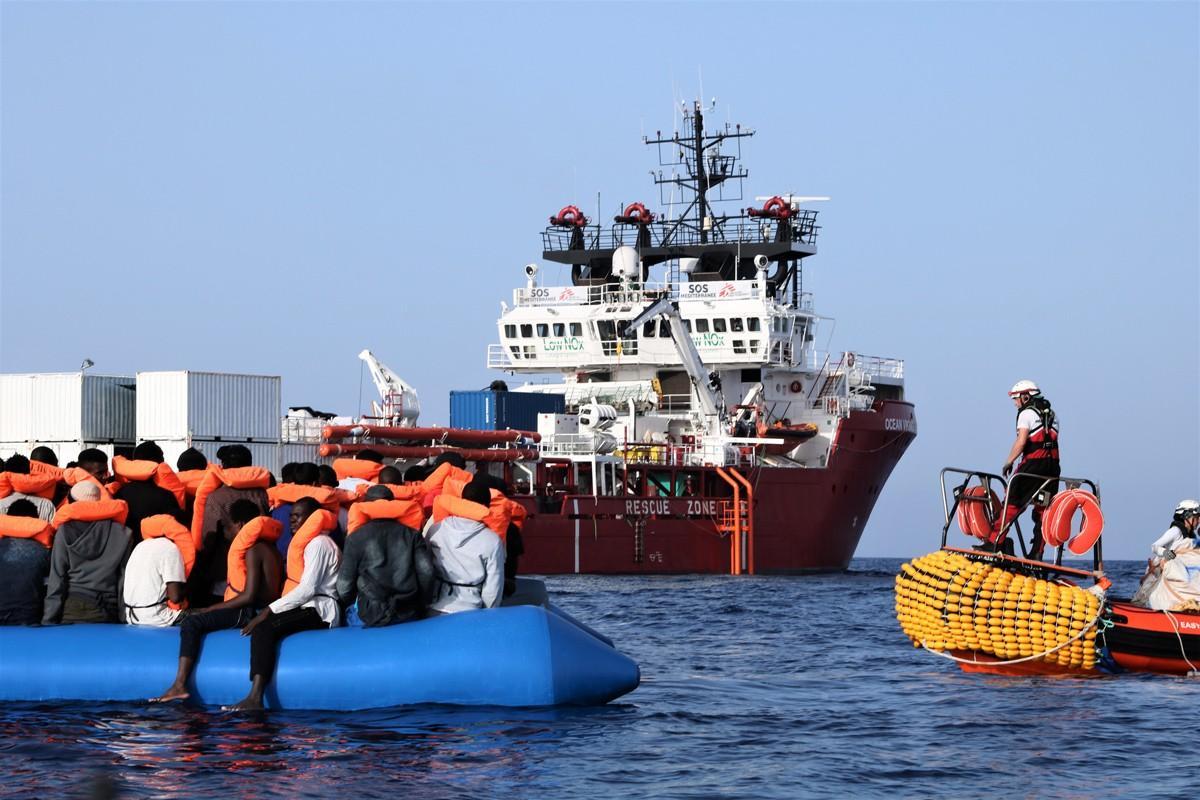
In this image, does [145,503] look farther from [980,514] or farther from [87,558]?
[980,514]

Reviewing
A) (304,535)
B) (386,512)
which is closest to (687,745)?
(386,512)

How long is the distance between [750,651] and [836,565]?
27.7 m

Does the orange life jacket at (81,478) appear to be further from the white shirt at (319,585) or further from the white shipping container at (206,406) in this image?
the white shipping container at (206,406)

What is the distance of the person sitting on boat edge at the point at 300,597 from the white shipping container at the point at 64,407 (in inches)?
830

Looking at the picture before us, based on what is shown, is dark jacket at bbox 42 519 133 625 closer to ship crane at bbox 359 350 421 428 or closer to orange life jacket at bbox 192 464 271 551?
orange life jacket at bbox 192 464 271 551

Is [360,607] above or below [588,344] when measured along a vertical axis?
below

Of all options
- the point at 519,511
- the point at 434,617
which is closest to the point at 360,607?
the point at 434,617

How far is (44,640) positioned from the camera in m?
12.7

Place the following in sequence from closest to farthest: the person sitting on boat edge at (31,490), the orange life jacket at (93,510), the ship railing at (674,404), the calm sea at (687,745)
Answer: the calm sea at (687,745), the orange life jacket at (93,510), the person sitting on boat edge at (31,490), the ship railing at (674,404)

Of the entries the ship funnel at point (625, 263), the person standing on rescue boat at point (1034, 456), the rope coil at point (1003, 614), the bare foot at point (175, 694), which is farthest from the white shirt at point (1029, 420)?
the ship funnel at point (625, 263)

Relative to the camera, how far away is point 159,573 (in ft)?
40.8

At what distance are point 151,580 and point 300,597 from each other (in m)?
1.13

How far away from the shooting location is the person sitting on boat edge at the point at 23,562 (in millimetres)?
12672

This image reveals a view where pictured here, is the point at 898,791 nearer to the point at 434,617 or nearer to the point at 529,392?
the point at 434,617
